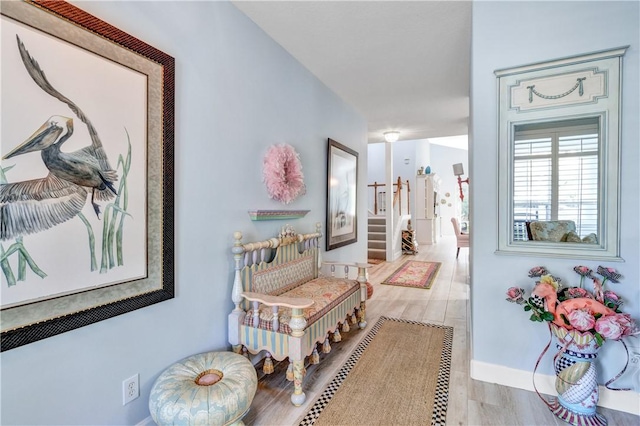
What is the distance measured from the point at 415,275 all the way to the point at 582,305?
363cm

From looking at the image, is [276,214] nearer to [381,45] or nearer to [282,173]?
[282,173]

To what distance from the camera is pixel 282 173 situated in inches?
96.4

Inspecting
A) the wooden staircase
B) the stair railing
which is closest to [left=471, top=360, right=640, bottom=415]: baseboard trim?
the wooden staircase

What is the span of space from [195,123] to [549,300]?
7.72ft

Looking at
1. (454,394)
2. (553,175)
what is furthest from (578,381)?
(553,175)

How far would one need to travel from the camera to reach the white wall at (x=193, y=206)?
1.24 meters

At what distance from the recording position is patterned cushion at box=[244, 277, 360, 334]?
193cm

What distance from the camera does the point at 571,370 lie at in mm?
1700

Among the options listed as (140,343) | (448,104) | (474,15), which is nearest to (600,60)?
(474,15)

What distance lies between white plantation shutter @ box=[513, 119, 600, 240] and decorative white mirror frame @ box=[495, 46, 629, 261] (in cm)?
6

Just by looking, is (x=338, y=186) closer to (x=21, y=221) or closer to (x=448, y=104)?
(x=448, y=104)

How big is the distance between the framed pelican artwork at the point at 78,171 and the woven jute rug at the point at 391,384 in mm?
1239

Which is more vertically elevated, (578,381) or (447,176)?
(447,176)

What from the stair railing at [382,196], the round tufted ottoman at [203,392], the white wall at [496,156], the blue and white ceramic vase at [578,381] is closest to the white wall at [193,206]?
the round tufted ottoman at [203,392]
